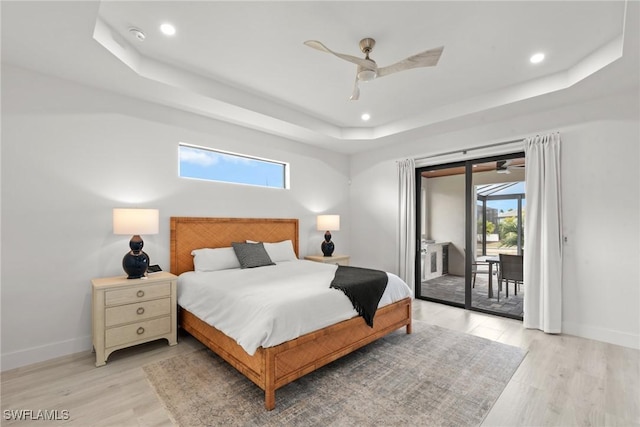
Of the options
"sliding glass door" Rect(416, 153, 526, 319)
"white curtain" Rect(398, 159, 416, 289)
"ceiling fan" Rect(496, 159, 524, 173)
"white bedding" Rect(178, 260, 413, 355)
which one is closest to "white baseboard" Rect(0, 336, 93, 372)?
"white bedding" Rect(178, 260, 413, 355)

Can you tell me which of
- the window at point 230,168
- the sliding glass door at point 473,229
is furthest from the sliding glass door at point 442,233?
the window at point 230,168

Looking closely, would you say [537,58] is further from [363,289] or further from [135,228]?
[135,228]

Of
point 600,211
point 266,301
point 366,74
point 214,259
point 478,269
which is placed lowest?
point 478,269

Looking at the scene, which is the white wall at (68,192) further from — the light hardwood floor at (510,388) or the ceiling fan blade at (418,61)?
the ceiling fan blade at (418,61)

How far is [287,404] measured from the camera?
208 cm

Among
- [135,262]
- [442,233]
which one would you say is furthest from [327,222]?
[135,262]

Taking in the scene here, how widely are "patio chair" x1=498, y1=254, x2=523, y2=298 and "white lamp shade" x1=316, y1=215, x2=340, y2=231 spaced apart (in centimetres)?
251

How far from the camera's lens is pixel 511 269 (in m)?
4.11

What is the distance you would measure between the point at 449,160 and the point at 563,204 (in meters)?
1.56

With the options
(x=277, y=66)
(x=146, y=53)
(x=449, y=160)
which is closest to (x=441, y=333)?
(x=449, y=160)

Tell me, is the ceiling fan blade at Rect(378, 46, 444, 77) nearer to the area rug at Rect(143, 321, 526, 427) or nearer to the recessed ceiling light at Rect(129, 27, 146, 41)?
the recessed ceiling light at Rect(129, 27, 146, 41)

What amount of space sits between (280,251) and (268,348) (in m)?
2.30

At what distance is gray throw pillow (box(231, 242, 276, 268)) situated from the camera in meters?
3.71

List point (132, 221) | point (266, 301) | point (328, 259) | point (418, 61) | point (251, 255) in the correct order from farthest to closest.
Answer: point (328, 259) → point (251, 255) → point (132, 221) → point (418, 61) → point (266, 301)
